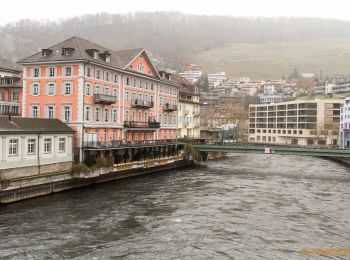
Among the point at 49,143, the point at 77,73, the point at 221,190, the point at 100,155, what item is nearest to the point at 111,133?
the point at 100,155

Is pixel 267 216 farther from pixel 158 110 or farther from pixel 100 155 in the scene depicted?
pixel 158 110

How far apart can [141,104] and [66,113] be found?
608 inches

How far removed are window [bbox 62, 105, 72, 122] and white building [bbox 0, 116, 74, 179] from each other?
12.4ft

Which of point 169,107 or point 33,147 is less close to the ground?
point 169,107

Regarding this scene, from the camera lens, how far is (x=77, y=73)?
52.8 meters

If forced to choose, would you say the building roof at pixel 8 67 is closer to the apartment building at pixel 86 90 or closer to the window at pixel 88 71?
the apartment building at pixel 86 90

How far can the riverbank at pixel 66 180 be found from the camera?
119 ft

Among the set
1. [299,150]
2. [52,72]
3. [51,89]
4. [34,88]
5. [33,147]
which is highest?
[52,72]

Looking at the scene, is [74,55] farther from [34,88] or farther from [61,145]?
[61,145]

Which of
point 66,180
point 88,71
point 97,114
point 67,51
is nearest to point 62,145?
point 66,180

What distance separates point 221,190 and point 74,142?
18.6 metres

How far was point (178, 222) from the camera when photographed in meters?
30.2

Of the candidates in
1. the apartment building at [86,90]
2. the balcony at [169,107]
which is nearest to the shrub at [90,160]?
the apartment building at [86,90]

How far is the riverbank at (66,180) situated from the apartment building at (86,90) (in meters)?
3.67
